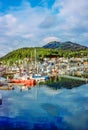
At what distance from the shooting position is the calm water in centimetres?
2739

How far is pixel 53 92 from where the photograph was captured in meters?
51.7

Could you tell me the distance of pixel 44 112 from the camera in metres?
33.9

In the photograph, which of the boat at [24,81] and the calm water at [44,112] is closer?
the calm water at [44,112]

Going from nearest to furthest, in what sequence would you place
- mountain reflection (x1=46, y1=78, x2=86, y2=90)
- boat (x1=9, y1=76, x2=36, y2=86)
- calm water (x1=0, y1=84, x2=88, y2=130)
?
calm water (x1=0, y1=84, x2=88, y2=130) < mountain reflection (x1=46, y1=78, x2=86, y2=90) < boat (x1=9, y1=76, x2=36, y2=86)

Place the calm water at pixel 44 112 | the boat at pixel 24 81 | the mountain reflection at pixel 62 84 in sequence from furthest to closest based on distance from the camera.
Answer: the boat at pixel 24 81
the mountain reflection at pixel 62 84
the calm water at pixel 44 112

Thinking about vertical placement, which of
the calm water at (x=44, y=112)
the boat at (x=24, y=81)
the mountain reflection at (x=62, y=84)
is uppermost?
the boat at (x=24, y=81)

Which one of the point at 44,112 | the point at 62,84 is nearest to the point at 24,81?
the point at 62,84

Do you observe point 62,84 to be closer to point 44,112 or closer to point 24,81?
point 24,81

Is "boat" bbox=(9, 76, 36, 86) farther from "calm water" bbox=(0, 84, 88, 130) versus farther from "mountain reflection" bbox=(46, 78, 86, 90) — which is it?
"calm water" bbox=(0, 84, 88, 130)

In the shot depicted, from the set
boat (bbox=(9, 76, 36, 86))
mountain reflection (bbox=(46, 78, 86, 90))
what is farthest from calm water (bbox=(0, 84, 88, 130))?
boat (bbox=(9, 76, 36, 86))

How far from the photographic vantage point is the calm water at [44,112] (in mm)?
27391

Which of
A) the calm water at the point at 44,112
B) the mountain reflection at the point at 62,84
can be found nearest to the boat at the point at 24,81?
the mountain reflection at the point at 62,84

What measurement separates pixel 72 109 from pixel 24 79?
30177 mm

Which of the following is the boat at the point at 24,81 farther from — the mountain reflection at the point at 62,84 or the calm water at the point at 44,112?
the calm water at the point at 44,112
